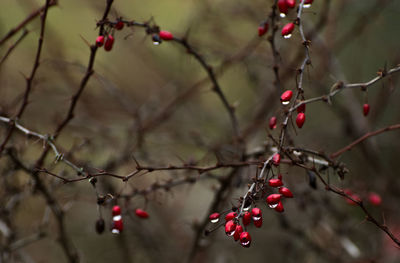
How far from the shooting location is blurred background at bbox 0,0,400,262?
8.80ft

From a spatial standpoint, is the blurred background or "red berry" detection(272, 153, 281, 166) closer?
"red berry" detection(272, 153, 281, 166)

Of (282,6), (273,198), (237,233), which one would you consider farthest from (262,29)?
(237,233)

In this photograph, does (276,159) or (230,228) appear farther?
(276,159)

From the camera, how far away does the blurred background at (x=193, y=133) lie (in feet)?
8.80

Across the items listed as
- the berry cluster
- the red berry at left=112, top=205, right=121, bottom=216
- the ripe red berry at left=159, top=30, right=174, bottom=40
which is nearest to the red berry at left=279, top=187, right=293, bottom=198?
the berry cluster

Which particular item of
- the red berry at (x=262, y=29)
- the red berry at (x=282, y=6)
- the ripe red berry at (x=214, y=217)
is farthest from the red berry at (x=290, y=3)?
the ripe red berry at (x=214, y=217)

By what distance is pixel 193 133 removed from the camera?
3113 millimetres

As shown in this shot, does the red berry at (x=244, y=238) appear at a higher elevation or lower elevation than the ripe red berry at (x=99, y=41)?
lower

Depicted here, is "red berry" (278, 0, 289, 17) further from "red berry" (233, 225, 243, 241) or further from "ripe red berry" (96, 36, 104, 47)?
"red berry" (233, 225, 243, 241)

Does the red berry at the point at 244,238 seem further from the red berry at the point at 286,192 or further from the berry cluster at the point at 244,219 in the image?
the red berry at the point at 286,192

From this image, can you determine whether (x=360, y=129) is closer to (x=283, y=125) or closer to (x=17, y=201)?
(x=283, y=125)

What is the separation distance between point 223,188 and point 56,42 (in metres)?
2.66

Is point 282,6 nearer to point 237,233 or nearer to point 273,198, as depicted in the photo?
point 273,198

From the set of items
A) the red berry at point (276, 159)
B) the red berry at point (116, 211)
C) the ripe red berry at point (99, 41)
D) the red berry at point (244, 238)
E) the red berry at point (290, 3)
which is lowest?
the red berry at point (244, 238)
